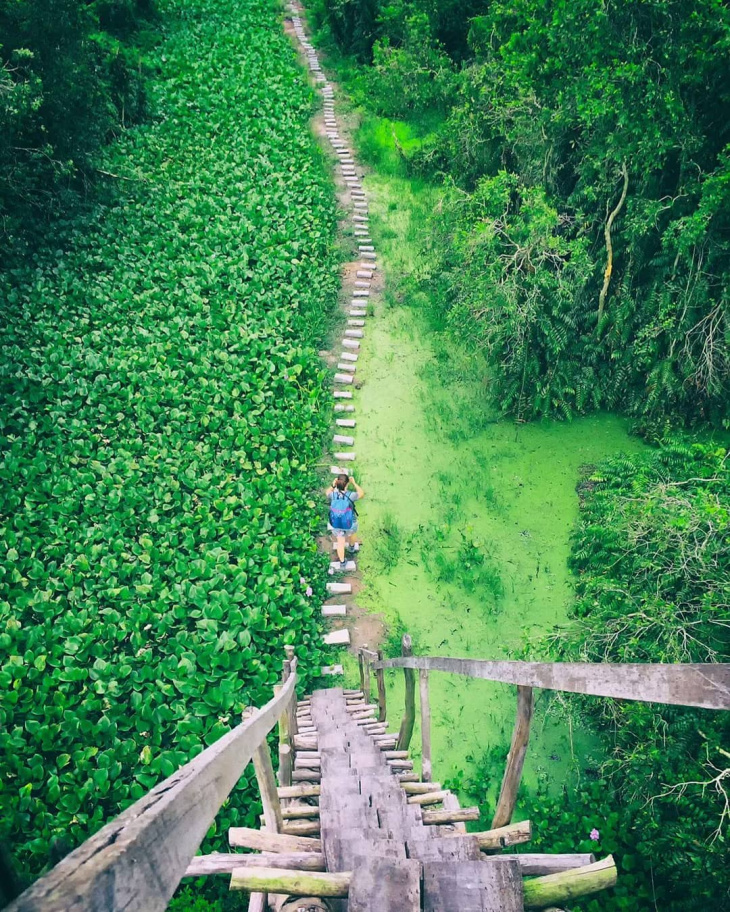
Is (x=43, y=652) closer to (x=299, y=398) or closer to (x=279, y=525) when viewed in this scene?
(x=279, y=525)

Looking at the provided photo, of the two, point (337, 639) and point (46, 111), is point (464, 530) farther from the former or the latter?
point (46, 111)

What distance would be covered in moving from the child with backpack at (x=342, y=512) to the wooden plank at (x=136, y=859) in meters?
5.21

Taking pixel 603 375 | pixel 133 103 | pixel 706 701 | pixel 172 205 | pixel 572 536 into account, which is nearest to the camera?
pixel 706 701

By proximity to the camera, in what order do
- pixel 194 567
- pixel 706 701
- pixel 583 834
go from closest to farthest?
pixel 706 701 → pixel 583 834 → pixel 194 567

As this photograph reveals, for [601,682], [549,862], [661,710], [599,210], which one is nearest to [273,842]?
[549,862]

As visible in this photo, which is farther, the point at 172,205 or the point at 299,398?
the point at 172,205

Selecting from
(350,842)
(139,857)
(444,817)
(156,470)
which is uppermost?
(139,857)

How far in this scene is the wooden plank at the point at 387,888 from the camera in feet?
5.58

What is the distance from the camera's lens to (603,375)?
26.8 feet

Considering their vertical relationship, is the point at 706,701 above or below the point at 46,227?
below

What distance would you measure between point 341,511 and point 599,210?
497 cm

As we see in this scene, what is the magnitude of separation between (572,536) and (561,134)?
4.92 meters

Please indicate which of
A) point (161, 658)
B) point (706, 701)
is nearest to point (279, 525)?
point (161, 658)

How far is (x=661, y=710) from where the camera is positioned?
467 cm
